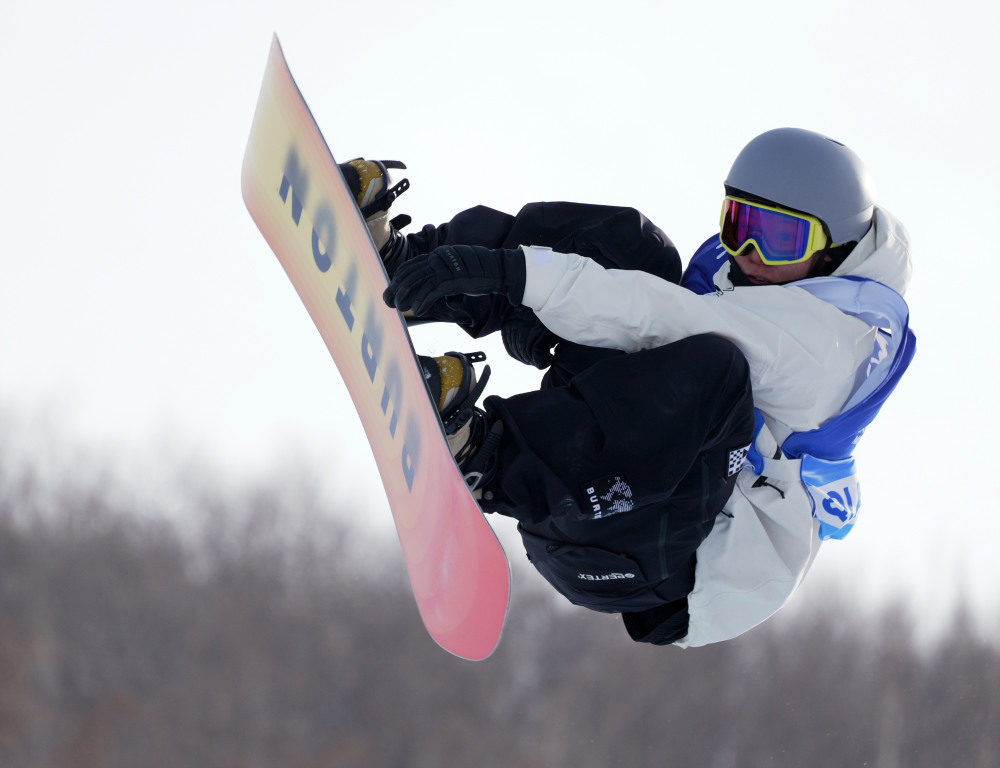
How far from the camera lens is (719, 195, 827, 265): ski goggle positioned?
2.74 m

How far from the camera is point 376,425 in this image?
2.69 metres

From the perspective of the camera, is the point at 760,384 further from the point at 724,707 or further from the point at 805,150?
the point at 724,707

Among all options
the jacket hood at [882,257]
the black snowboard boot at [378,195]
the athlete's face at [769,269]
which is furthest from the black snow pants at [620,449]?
the jacket hood at [882,257]

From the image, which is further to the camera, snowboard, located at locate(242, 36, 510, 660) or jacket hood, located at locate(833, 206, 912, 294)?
jacket hood, located at locate(833, 206, 912, 294)

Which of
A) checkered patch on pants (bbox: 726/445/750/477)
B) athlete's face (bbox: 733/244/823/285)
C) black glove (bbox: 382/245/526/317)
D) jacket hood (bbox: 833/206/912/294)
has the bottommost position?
checkered patch on pants (bbox: 726/445/750/477)

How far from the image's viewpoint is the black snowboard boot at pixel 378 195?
2975 millimetres

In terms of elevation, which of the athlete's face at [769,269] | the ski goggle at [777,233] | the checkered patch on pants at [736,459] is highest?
the ski goggle at [777,233]

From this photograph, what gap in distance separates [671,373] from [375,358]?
0.66m

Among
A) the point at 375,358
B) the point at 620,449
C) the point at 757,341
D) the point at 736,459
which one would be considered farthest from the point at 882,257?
the point at 375,358

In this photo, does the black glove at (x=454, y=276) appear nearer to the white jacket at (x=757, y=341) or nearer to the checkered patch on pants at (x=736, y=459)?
the white jacket at (x=757, y=341)

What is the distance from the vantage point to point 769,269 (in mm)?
2791

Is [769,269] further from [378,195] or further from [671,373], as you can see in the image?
[378,195]

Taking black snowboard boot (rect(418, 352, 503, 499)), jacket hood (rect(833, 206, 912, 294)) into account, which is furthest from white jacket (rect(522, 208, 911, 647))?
black snowboard boot (rect(418, 352, 503, 499))

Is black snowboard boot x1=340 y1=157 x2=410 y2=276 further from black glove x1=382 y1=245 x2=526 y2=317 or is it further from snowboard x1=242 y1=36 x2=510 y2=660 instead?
black glove x1=382 y1=245 x2=526 y2=317
